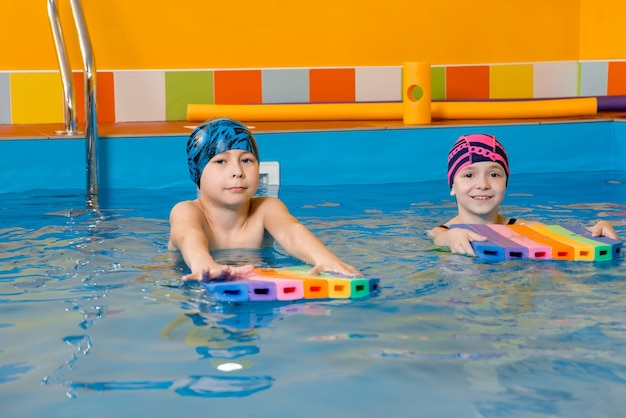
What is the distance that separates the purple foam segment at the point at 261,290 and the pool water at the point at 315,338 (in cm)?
3

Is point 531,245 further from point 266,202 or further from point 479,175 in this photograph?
point 266,202

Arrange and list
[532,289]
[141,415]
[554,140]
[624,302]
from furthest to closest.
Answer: [554,140] < [532,289] < [624,302] < [141,415]

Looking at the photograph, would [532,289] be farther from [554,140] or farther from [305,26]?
[305,26]

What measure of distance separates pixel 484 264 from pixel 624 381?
1.24 metres

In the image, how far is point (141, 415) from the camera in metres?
2.01

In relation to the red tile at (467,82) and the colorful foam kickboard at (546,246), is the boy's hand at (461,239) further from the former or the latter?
the red tile at (467,82)

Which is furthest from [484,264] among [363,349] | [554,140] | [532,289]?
[554,140]

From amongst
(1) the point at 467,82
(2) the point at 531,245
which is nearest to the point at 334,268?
(2) the point at 531,245

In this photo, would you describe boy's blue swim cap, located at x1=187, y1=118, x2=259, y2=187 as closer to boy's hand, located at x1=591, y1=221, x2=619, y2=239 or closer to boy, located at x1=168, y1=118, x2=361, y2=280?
boy, located at x1=168, y1=118, x2=361, y2=280

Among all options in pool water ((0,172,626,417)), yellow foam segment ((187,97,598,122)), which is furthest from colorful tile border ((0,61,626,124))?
pool water ((0,172,626,417))

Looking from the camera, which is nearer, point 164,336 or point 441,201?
point 164,336

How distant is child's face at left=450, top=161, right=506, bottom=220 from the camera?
3.88 m

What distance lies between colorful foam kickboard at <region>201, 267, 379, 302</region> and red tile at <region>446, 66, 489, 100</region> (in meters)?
4.51

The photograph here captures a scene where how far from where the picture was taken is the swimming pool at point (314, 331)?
2.09 meters
